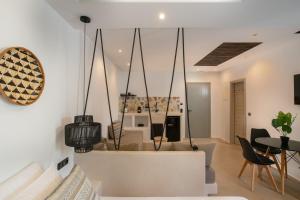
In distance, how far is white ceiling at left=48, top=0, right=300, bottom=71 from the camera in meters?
1.76

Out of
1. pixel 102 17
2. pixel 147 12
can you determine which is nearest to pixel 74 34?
pixel 102 17

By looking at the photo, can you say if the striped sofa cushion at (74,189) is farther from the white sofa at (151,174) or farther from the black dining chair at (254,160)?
the black dining chair at (254,160)

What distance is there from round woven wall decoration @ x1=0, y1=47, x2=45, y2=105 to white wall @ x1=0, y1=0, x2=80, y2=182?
7 centimetres

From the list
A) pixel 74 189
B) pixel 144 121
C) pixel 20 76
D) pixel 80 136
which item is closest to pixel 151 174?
pixel 80 136

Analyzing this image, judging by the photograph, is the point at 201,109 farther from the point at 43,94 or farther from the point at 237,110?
the point at 43,94

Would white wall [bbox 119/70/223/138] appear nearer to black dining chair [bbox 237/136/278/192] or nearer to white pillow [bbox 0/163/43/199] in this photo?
black dining chair [bbox 237/136/278/192]

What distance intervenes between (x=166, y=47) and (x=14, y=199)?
10.2ft

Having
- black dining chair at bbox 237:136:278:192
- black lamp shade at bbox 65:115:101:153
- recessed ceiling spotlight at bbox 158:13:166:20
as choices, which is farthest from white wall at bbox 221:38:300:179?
black lamp shade at bbox 65:115:101:153

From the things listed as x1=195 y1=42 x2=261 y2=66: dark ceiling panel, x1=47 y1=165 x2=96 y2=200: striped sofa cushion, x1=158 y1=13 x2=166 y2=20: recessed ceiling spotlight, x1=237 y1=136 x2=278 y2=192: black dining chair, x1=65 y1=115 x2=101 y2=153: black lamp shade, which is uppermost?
x1=195 y1=42 x2=261 y2=66: dark ceiling panel

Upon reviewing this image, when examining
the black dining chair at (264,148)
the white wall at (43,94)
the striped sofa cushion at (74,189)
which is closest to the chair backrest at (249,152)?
the black dining chair at (264,148)

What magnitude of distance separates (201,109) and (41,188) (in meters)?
5.66

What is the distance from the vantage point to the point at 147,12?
1.89 meters

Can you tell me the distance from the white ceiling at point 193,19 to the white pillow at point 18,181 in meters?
1.57

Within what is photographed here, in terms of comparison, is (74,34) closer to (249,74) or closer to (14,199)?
(14,199)
